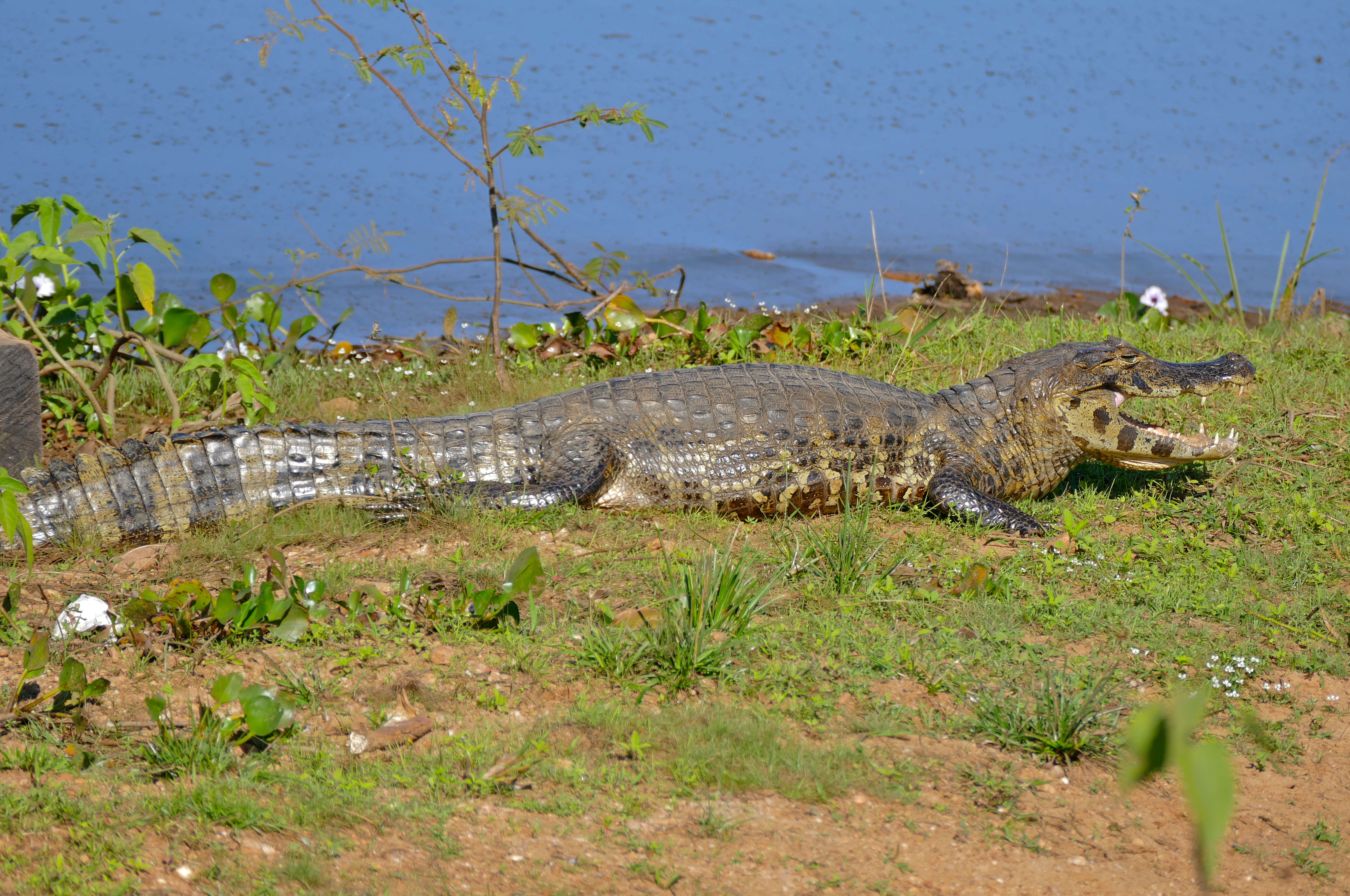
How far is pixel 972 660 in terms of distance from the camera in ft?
10.8

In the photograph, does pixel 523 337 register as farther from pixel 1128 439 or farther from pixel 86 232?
pixel 1128 439

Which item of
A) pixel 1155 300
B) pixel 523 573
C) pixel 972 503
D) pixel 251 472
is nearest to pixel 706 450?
pixel 972 503

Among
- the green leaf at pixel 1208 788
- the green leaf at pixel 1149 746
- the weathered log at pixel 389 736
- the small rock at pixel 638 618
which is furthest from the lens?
the small rock at pixel 638 618

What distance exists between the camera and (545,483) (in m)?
4.70

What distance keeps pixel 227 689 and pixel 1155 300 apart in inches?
280

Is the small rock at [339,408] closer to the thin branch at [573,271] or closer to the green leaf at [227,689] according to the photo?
the thin branch at [573,271]

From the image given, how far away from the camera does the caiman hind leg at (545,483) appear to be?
4.54 metres

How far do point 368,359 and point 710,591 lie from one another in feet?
13.9

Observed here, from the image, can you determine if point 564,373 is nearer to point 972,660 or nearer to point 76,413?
point 76,413

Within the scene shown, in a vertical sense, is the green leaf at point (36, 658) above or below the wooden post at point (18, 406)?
below

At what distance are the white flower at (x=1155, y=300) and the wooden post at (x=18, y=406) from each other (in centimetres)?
699

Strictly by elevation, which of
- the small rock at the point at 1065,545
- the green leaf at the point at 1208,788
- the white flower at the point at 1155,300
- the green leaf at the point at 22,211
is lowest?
the small rock at the point at 1065,545

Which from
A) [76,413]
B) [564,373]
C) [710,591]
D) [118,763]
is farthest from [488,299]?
[118,763]

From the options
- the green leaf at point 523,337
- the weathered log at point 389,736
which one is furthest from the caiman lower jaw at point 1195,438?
the weathered log at point 389,736
